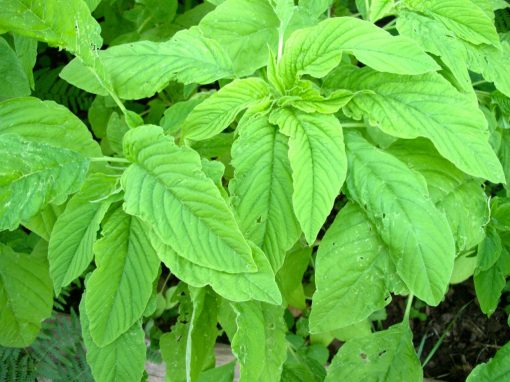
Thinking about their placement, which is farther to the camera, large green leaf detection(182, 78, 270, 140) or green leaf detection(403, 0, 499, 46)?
green leaf detection(403, 0, 499, 46)

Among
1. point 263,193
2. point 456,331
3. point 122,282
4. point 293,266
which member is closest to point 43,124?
point 122,282

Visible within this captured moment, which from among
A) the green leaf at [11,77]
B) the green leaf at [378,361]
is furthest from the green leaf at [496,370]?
the green leaf at [11,77]

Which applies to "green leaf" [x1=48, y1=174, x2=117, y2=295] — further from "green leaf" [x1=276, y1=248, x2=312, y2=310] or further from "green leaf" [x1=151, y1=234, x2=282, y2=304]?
"green leaf" [x1=276, y1=248, x2=312, y2=310]

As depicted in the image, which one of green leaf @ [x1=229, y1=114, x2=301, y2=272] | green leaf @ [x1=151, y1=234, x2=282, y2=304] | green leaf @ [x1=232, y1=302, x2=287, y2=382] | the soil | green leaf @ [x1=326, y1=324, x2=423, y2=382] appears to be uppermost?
green leaf @ [x1=229, y1=114, x2=301, y2=272]

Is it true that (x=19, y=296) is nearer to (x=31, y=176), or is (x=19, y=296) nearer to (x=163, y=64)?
(x=31, y=176)

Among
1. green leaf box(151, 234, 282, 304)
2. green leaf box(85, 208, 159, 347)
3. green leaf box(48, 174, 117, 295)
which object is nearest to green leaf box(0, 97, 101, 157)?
green leaf box(48, 174, 117, 295)

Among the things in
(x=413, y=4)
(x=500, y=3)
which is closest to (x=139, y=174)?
(x=413, y=4)
